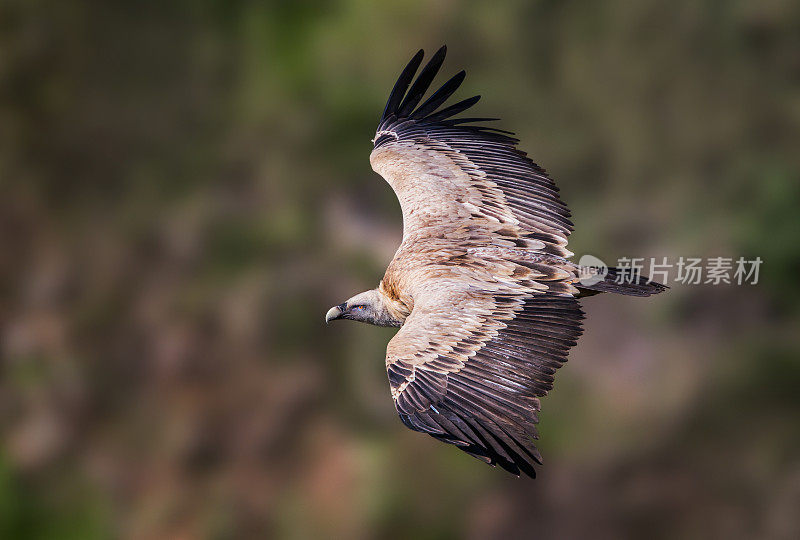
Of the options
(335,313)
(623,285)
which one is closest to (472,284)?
(623,285)

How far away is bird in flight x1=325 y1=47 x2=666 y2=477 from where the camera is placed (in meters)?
3.99

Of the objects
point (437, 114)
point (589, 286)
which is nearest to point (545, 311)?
point (589, 286)

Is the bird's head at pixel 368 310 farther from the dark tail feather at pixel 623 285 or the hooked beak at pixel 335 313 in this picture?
the dark tail feather at pixel 623 285

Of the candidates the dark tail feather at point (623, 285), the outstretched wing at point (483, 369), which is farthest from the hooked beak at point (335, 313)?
the dark tail feather at point (623, 285)

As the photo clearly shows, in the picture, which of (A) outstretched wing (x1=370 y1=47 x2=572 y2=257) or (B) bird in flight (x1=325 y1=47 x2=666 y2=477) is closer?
(B) bird in flight (x1=325 y1=47 x2=666 y2=477)

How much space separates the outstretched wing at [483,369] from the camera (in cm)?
389

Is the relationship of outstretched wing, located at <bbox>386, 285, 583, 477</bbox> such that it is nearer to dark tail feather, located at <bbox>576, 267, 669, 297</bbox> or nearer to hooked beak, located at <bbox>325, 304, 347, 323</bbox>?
dark tail feather, located at <bbox>576, 267, 669, 297</bbox>

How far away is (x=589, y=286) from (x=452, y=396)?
113 centimetres

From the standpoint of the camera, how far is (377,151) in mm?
5730

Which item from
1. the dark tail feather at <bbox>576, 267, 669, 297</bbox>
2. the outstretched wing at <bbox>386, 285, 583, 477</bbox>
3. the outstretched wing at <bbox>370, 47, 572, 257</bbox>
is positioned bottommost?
the outstretched wing at <bbox>386, 285, 583, 477</bbox>

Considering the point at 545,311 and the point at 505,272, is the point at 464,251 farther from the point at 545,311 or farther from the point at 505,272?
the point at 545,311

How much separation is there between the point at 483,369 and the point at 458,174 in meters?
1.62

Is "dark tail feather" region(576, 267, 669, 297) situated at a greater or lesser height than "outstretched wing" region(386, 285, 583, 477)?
greater

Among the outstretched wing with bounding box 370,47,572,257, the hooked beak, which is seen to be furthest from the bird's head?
the outstretched wing with bounding box 370,47,572,257
